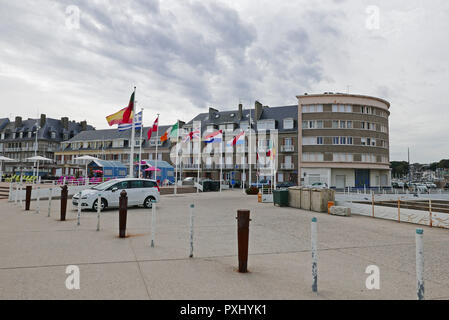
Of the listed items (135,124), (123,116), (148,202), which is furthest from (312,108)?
(148,202)

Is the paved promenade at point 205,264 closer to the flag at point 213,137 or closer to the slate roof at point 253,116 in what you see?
the flag at point 213,137

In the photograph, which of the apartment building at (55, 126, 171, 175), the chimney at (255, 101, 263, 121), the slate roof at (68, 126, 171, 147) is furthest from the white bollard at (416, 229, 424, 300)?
the slate roof at (68, 126, 171, 147)

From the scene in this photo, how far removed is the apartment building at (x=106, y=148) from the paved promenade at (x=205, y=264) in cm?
5366

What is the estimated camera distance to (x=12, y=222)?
10.3 m

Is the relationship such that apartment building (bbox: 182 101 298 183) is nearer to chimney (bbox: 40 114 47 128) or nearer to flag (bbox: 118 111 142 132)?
flag (bbox: 118 111 142 132)

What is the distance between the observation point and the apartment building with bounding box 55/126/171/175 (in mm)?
62156

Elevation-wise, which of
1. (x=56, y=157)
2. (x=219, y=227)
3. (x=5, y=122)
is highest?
(x=5, y=122)

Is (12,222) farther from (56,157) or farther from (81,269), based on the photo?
(56,157)

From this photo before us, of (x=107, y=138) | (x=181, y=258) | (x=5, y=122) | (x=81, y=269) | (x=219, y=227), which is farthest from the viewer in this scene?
(x=5, y=122)

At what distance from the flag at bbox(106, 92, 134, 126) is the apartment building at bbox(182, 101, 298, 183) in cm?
2732

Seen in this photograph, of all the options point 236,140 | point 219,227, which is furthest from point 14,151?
point 219,227

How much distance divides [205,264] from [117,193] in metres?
10.3

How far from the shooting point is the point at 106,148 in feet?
217
